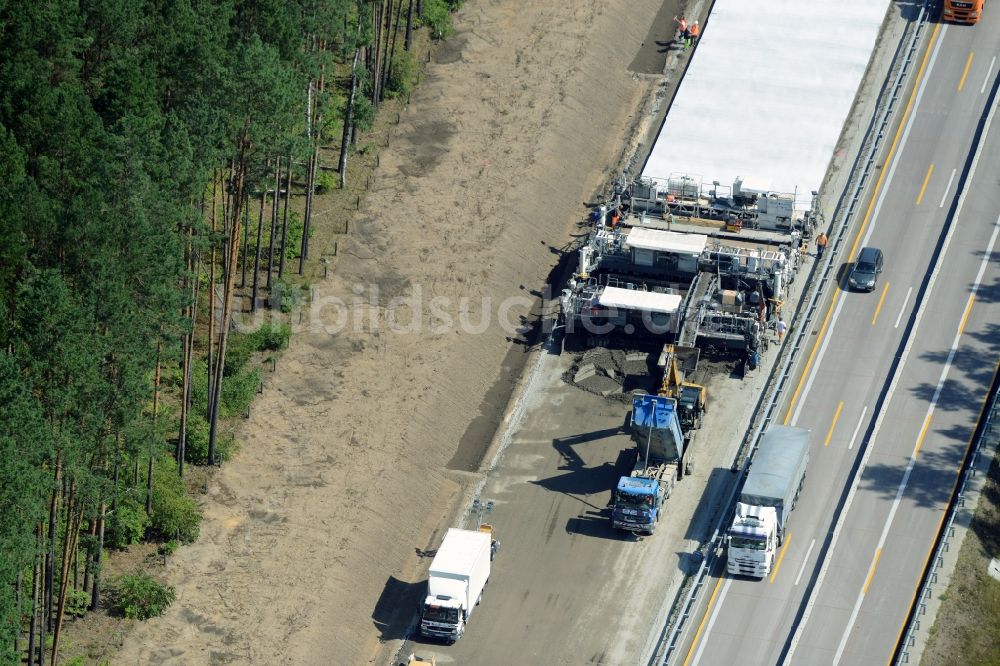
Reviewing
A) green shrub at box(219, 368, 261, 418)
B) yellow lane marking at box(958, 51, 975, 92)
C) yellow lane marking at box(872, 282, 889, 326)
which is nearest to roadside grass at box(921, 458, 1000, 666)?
yellow lane marking at box(872, 282, 889, 326)

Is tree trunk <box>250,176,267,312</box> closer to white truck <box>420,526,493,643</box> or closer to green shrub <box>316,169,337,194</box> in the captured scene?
green shrub <box>316,169,337,194</box>

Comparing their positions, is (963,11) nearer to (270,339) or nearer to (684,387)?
(684,387)

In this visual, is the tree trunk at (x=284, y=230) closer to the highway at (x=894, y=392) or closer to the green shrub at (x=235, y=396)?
the green shrub at (x=235, y=396)

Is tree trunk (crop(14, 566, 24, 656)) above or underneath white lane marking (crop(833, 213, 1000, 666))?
underneath

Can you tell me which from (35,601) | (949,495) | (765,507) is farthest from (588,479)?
(35,601)

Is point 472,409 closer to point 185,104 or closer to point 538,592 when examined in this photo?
point 538,592

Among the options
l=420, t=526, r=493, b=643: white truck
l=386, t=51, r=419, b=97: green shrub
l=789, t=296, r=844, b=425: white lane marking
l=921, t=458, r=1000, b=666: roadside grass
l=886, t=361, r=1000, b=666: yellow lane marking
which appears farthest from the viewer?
l=386, t=51, r=419, b=97: green shrub

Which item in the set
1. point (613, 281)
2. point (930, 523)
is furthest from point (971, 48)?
point (930, 523)
